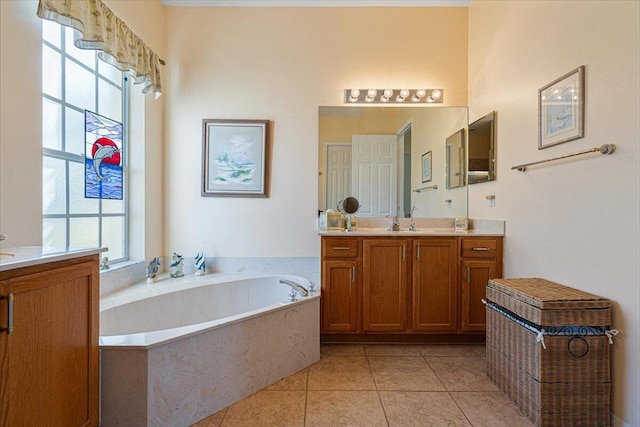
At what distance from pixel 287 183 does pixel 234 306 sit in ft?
3.77

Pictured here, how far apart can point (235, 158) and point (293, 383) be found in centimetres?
191

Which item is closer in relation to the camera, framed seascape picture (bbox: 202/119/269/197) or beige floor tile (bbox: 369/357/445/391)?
beige floor tile (bbox: 369/357/445/391)

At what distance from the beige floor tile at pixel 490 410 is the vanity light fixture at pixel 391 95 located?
7.68ft

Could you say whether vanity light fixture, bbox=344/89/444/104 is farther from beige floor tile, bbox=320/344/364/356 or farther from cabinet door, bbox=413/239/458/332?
beige floor tile, bbox=320/344/364/356

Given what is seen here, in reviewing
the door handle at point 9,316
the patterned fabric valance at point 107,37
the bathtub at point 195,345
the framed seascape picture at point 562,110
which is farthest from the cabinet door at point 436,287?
the patterned fabric valance at point 107,37

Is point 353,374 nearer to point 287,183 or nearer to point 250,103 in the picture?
point 287,183

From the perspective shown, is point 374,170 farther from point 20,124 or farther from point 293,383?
point 20,124

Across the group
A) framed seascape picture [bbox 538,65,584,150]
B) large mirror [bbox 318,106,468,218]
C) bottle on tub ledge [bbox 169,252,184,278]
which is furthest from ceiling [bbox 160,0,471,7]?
bottle on tub ledge [bbox 169,252,184,278]

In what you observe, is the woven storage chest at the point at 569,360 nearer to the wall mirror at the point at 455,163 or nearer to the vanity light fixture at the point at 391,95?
the wall mirror at the point at 455,163

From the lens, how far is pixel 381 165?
2922 mm

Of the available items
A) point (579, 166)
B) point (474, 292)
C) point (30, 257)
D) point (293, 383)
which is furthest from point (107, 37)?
point (474, 292)

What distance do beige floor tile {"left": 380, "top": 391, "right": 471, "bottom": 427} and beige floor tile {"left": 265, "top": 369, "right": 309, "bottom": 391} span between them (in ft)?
1.55

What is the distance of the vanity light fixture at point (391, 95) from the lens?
2.92 meters

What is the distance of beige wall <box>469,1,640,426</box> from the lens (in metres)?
1.43
